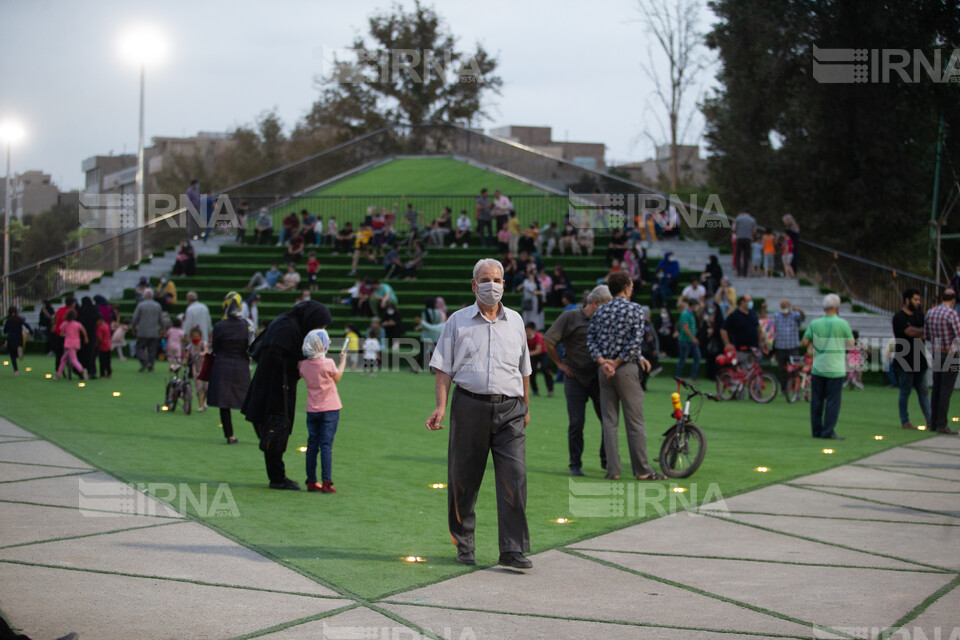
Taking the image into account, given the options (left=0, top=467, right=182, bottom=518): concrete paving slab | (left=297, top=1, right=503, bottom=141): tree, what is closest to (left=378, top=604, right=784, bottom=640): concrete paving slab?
(left=0, top=467, right=182, bottom=518): concrete paving slab

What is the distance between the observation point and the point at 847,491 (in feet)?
28.3

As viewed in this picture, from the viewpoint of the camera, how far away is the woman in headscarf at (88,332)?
18234mm

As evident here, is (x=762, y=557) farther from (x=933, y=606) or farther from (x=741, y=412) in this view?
(x=741, y=412)

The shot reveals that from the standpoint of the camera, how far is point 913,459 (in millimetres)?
10562

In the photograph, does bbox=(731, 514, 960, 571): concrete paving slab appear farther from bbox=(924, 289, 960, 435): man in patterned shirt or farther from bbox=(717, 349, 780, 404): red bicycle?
bbox=(717, 349, 780, 404): red bicycle

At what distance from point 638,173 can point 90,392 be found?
67.9 m

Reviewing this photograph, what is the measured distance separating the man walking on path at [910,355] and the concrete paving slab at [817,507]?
15.8 feet

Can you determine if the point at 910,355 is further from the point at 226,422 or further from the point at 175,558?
the point at 175,558

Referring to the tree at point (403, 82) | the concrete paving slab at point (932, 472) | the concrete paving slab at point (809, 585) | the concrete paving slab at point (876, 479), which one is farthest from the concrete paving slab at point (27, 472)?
the tree at point (403, 82)

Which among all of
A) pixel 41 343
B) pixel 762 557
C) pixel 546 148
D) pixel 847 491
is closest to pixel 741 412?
pixel 847 491

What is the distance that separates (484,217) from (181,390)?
56.9 ft

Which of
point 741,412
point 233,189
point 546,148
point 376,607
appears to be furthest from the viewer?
point 546,148

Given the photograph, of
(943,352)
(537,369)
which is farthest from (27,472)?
(943,352)

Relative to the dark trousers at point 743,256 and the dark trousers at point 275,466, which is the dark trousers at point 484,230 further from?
the dark trousers at point 275,466
